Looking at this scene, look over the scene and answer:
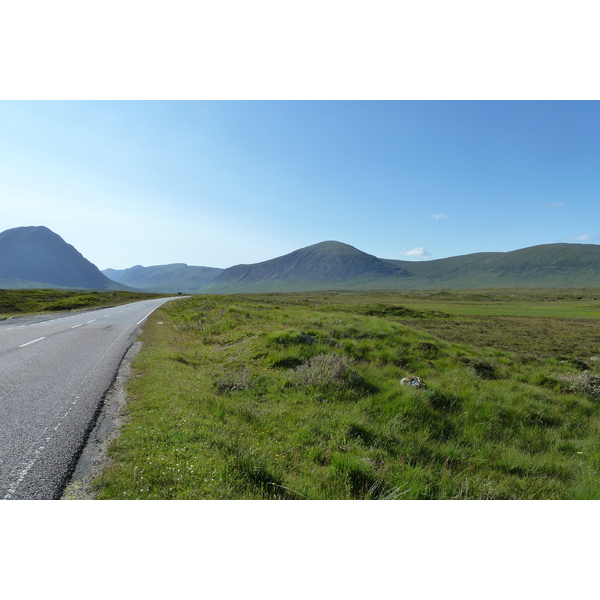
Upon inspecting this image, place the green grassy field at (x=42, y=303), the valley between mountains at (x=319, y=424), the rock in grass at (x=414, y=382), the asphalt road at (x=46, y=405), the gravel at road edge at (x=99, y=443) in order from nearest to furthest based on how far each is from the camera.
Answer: the gravel at road edge at (x=99, y=443) → the asphalt road at (x=46, y=405) → the valley between mountains at (x=319, y=424) → the rock in grass at (x=414, y=382) → the green grassy field at (x=42, y=303)

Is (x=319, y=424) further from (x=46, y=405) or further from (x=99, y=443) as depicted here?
(x=46, y=405)

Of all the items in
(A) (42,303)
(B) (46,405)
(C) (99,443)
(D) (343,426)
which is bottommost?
(D) (343,426)

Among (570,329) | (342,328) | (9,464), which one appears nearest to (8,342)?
(9,464)

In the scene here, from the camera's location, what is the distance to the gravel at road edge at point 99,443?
4090 mm

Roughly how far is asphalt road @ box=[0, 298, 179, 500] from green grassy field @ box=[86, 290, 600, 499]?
76 centimetres

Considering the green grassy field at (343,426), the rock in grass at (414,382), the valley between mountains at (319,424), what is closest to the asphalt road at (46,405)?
the valley between mountains at (319,424)

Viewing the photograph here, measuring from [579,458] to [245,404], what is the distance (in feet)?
24.1

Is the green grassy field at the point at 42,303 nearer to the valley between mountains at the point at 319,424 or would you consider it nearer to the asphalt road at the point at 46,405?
the asphalt road at the point at 46,405

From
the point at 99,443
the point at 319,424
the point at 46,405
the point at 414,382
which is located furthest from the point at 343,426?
the point at 46,405

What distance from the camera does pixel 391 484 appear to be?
4871 mm

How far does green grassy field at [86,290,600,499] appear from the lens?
464 cm

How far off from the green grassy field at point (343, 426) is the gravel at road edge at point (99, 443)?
0.19 meters

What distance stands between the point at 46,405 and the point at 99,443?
2.60 m

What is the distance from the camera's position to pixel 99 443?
5.37m
